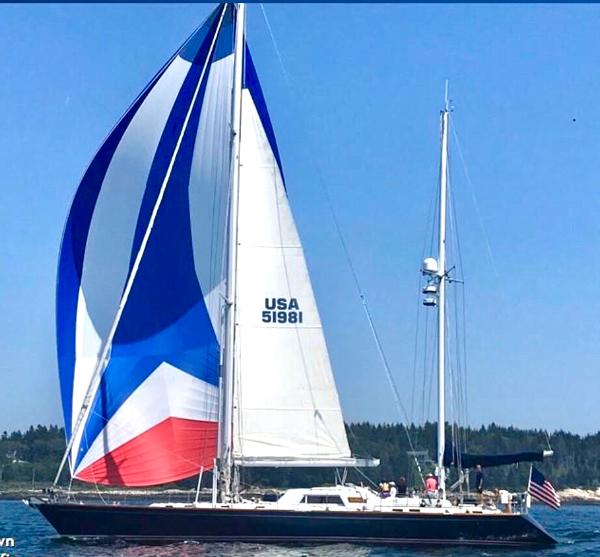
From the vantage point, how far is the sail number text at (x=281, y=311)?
28125 mm

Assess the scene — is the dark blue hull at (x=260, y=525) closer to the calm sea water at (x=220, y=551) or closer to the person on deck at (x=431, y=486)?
the calm sea water at (x=220, y=551)

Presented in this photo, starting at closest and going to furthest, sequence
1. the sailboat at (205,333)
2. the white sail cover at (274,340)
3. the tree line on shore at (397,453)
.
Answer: the sailboat at (205,333) < the white sail cover at (274,340) < the tree line on shore at (397,453)

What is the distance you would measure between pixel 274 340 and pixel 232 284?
1704 millimetres

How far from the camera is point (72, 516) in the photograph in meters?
26.5

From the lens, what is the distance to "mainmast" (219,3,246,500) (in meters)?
27.3

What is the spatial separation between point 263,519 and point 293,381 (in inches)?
136

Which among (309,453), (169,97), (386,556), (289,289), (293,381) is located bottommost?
(386,556)

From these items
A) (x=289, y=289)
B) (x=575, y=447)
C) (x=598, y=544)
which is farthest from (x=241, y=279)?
(x=575, y=447)

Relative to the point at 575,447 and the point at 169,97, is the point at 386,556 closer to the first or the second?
the point at 169,97

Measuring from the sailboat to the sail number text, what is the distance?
0.03 metres

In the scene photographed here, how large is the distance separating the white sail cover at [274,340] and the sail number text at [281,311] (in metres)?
0.02

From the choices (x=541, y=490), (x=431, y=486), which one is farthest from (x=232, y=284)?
(x=541, y=490)

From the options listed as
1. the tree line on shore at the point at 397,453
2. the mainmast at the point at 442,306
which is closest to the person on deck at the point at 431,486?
the mainmast at the point at 442,306

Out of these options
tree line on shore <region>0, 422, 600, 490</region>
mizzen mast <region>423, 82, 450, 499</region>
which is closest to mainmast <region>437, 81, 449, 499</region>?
mizzen mast <region>423, 82, 450, 499</region>
